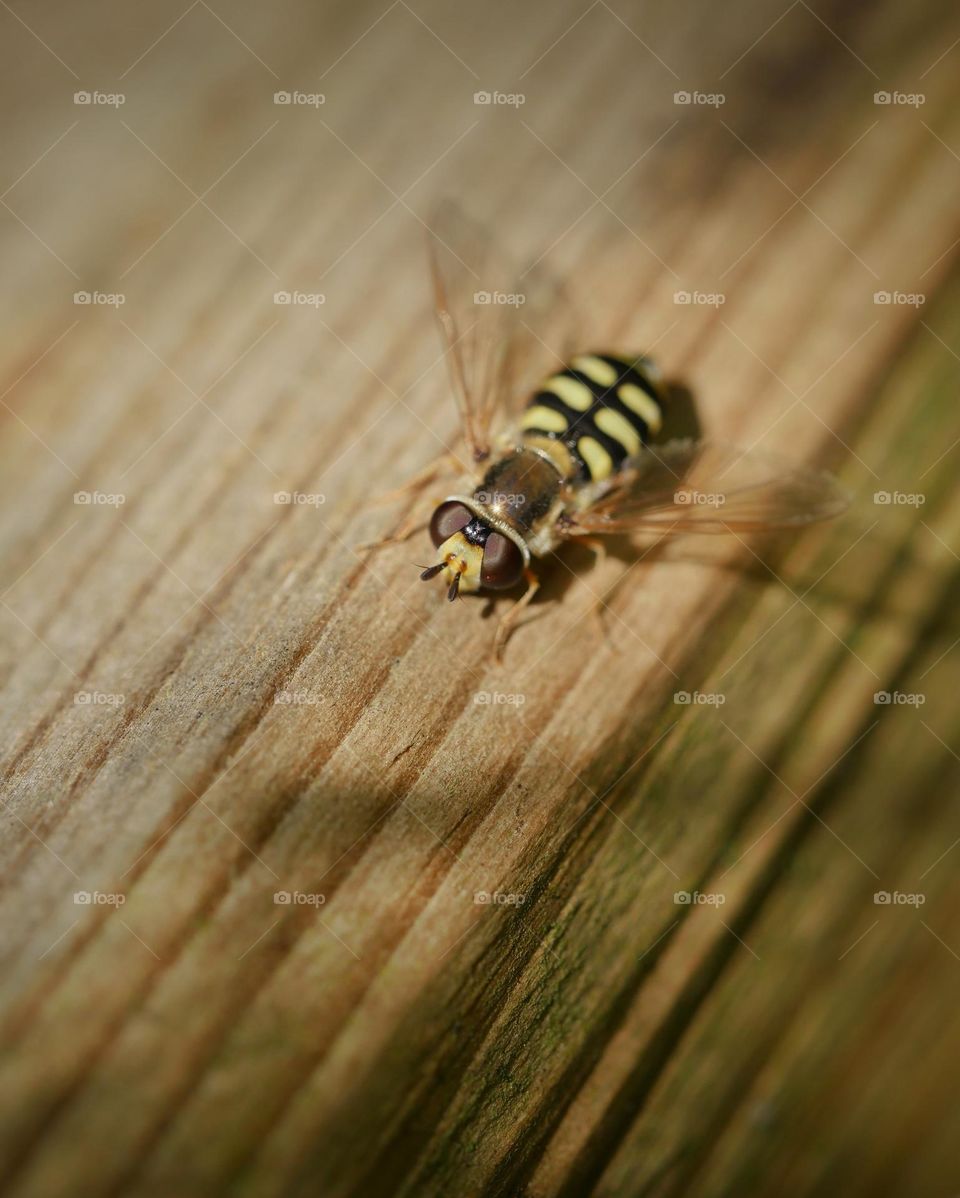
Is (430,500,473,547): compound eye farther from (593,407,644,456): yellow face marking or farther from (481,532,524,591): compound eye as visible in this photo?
(593,407,644,456): yellow face marking

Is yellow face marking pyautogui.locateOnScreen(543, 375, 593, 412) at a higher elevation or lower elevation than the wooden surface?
higher

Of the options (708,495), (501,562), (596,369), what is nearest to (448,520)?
(501,562)

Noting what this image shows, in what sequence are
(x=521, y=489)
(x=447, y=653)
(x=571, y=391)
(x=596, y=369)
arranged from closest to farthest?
1. (x=447, y=653)
2. (x=596, y=369)
3. (x=521, y=489)
4. (x=571, y=391)

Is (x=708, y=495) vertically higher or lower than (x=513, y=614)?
higher

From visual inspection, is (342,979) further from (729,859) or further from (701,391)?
(701,391)

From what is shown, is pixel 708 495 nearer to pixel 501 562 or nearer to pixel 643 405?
pixel 643 405

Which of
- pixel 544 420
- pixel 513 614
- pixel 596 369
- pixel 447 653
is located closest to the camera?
pixel 447 653

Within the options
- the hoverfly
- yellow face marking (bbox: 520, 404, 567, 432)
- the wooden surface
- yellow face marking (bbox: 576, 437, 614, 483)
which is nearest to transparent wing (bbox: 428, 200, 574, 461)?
the hoverfly
